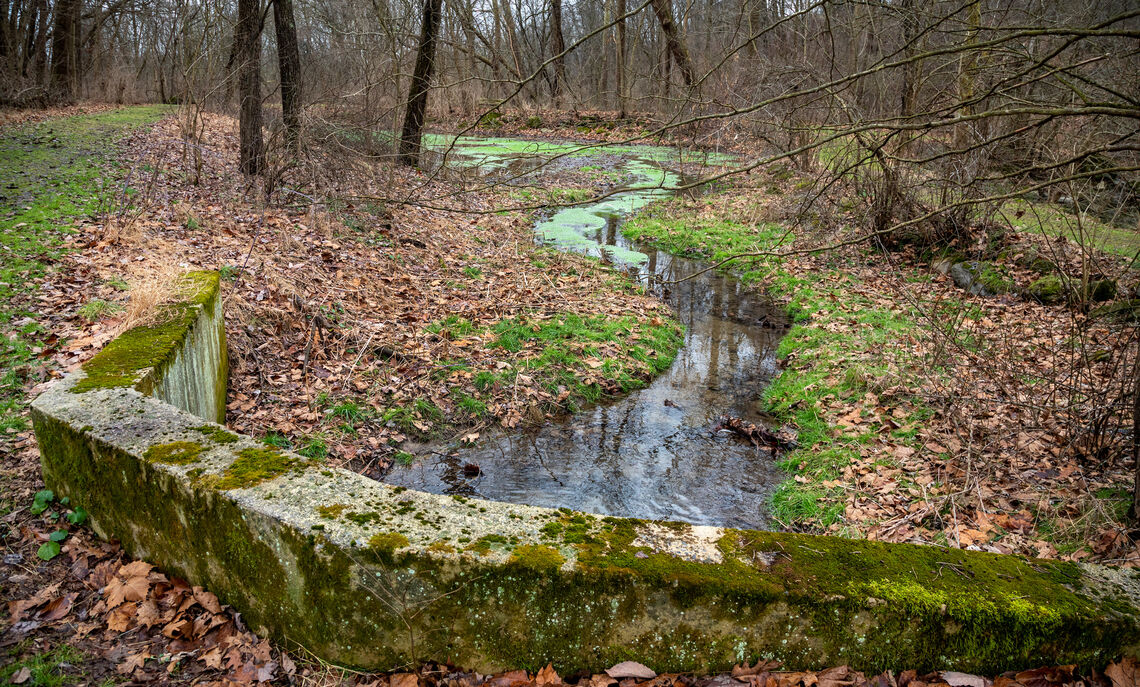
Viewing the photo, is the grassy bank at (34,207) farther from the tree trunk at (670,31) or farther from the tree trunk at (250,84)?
the tree trunk at (670,31)

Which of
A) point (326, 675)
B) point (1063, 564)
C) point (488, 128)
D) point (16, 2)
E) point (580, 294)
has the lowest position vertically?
point (326, 675)

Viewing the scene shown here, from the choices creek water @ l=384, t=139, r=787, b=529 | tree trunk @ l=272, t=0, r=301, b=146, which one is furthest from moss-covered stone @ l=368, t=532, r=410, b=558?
tree trunk @ l=272, t=0, r=301, b=146

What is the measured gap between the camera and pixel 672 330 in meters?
8.77

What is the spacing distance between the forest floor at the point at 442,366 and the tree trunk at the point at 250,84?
689mm

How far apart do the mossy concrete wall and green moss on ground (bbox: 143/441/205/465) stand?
0.21 metres

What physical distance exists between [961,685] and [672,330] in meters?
6.32

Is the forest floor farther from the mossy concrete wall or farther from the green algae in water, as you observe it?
the green algae in water

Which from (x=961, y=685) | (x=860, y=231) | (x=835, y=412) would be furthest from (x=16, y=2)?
(x=961, y=685)

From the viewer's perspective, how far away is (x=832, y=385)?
22.4 feet

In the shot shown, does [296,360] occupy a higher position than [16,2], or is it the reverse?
[16,2]

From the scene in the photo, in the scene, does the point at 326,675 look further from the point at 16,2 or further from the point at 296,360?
the point at 16,2

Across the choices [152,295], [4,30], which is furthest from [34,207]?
[4,30]

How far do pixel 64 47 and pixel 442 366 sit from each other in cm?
2146

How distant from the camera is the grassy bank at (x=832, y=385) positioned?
5.26 meters
